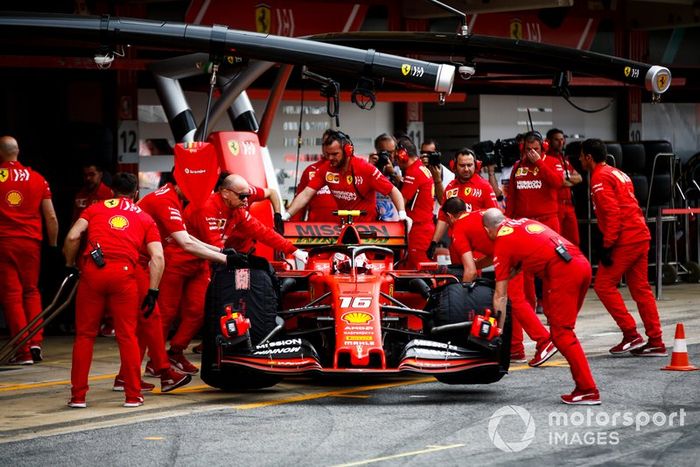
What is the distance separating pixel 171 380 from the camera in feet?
37.9

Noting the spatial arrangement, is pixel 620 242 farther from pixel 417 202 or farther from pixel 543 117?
pixel 543 117

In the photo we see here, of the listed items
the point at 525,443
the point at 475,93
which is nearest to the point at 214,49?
the point at 525,443

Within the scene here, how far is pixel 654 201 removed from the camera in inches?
839

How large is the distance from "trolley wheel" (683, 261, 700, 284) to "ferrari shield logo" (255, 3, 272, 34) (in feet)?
26.4

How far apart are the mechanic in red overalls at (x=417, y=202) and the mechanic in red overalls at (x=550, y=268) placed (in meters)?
4.91

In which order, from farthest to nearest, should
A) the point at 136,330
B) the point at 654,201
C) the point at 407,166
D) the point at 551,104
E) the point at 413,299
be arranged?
the point at 551,104, the point at 654,201, the point at 407,166, the point at 413,299, the point at 136,330

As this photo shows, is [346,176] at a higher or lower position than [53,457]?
higher

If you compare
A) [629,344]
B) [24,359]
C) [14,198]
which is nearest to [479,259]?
[629,344]

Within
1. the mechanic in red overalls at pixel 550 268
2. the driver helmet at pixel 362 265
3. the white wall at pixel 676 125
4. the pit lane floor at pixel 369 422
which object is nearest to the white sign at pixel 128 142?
the pit lane floor at pixel 369 422

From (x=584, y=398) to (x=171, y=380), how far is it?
3.35m

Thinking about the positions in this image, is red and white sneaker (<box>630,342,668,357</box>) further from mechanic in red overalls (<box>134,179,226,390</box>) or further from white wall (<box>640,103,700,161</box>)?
white wall (<box>640,103,700,161</box>)

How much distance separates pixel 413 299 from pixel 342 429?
3.02m

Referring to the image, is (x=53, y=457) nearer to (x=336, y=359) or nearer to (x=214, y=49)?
(x=336, y=359)

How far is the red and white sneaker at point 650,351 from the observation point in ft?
44.5
